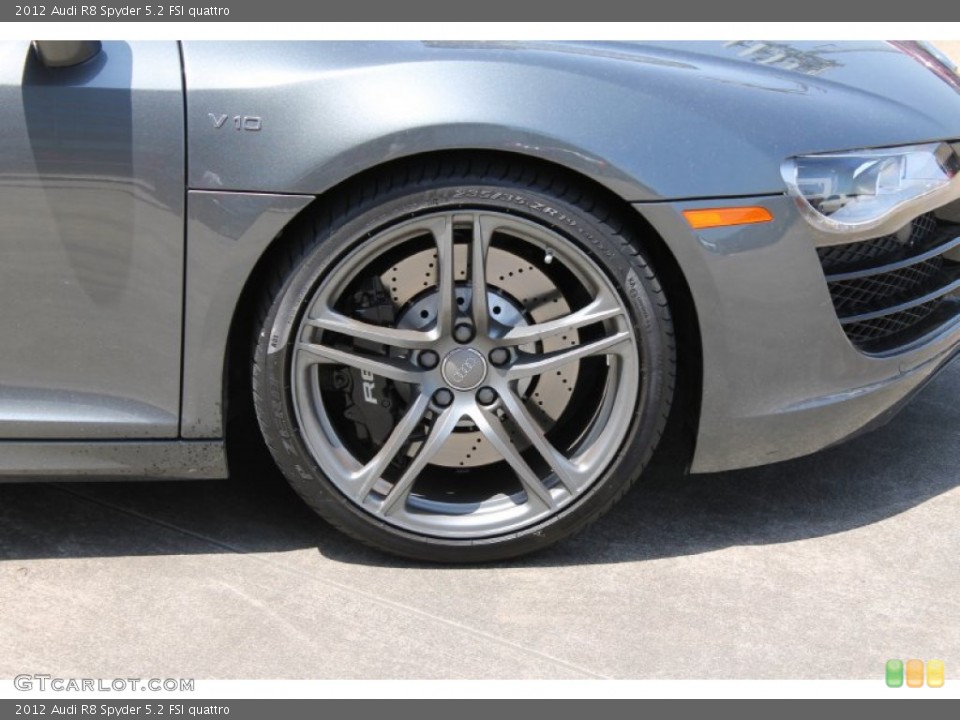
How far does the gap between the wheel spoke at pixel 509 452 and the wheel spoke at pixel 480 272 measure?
20 centimetres

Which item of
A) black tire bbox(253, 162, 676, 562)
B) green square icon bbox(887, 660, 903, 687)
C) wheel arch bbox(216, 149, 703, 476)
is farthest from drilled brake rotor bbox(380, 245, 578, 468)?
green square icon bbox(887, 660, 903, 687)

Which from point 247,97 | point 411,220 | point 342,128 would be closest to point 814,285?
point 411,220

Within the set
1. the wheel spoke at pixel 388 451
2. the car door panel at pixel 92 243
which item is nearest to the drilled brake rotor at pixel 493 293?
the wheel spoke at pixel 388 451

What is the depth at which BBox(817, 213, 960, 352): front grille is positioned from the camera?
10.4 feet

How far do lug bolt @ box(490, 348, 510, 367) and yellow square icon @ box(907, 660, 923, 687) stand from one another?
108 centimetres

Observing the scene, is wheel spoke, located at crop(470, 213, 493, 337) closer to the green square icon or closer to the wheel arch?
the wheel arch

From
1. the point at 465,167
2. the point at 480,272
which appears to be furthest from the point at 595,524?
the point at 465,167

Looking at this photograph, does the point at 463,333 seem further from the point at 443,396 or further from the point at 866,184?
the point at 866,184

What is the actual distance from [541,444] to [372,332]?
466mm

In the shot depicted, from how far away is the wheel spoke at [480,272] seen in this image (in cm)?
301

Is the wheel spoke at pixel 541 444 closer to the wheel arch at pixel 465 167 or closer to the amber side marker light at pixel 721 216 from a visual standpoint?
the wheel arch at pixel 465 167

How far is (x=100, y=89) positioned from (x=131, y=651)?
3.83 ft

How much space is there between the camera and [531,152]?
2.90 metres

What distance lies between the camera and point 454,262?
310 cm
